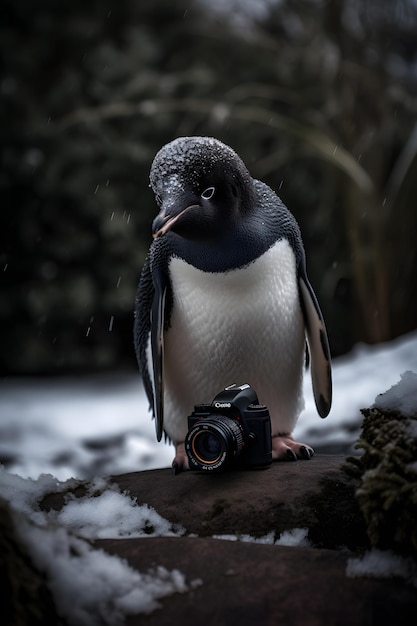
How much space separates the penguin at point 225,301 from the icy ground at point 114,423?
1.93 ft

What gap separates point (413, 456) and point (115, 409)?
2.67 meters

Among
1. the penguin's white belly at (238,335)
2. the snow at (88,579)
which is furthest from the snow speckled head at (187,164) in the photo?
the snow at (88,579)

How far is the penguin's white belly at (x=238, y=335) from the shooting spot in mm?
1491

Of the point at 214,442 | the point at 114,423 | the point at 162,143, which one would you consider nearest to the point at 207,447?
the point at 214,442

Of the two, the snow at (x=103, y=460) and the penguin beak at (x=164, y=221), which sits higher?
the penguin beak at (x=164, y=221)

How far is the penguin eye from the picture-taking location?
1366 mm

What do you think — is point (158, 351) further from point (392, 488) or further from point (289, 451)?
point (392, 488)

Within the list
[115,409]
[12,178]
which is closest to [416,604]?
[115,409]

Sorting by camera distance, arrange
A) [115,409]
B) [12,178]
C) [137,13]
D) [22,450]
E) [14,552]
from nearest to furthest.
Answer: [14,552], [22,450], [115,409], [12,178], [137,13]

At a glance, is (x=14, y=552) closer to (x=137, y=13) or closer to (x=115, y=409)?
(x=115, y=409)

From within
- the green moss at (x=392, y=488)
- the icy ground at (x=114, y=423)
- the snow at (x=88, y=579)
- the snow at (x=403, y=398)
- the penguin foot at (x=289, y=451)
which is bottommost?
the icy ground at (x=114, y=423)

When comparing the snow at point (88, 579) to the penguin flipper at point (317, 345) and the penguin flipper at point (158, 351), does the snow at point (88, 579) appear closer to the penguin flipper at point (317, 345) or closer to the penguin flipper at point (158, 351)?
the penguin flipper at point (158, 351)

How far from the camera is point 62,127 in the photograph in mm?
3625

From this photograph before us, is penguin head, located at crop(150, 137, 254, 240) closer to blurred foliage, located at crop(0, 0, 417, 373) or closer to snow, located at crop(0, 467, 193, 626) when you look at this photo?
snow, located at crop(0, 467, 193, 626)
